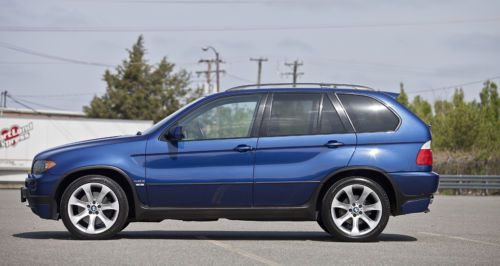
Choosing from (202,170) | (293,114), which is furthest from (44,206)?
(293,114)

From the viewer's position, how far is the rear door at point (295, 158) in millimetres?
9375

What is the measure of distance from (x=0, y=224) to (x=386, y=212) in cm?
528

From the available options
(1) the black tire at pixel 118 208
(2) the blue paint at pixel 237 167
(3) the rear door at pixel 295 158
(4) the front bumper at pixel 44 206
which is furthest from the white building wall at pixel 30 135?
(3) the rear door at pixel 295 158

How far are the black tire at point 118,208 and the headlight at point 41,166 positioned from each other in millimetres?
325

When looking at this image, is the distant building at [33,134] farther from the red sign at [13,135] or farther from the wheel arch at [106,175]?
the wheel arch at [106,175]

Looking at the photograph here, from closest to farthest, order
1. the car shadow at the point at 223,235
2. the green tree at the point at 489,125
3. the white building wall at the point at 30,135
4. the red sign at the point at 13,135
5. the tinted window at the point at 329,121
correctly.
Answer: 1. the tinted window at the point at 329,121
2. the car shadow at the point at 223,235
3. the white building wall at the point at 30,135
4. the red sign at the point at 13,135
5. the green tree at the point at 489,125

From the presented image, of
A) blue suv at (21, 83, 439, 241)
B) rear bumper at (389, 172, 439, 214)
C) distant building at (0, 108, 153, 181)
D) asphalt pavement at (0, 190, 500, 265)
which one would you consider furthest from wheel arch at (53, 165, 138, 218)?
distant building at (0, 108, 153, 181)

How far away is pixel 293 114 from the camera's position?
9.61 metres

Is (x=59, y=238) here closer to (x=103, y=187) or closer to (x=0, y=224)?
(x=103, y=187)

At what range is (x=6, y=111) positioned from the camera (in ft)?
264

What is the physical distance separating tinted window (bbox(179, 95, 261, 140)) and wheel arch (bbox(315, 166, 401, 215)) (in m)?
1.02

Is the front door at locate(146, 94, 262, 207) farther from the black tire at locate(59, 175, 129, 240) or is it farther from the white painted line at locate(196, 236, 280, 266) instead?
the white painted line at locate(196, 236, 280, 266)

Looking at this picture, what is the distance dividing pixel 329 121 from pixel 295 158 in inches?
23.9

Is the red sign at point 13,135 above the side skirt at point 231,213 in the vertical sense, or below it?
above
